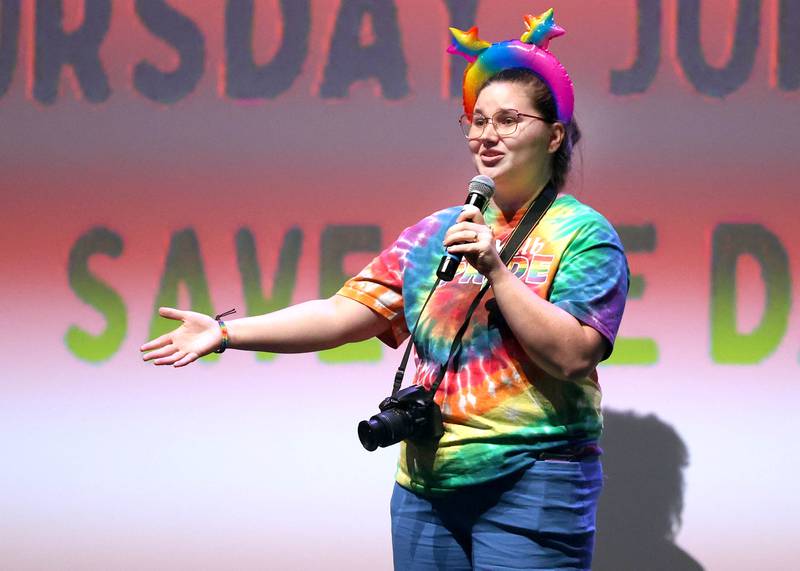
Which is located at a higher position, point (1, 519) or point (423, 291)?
point (423, 291)

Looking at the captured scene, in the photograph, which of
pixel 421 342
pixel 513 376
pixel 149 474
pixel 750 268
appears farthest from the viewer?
pixel 149 474

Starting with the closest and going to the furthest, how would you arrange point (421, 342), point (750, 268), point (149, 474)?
point (421, 342) < point (750, 268) < point (149, 474)

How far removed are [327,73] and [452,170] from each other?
0.45 m

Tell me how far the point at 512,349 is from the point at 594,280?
6.9 inches

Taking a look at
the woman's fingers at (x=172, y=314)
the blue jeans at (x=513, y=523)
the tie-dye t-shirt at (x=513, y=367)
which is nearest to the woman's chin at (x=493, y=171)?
the tie-dye t-shirt at (x=513, y=367)

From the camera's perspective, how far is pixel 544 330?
1.50 metres

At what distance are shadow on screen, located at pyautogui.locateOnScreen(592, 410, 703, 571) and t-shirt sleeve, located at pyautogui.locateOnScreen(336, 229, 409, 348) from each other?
1029 millimetres

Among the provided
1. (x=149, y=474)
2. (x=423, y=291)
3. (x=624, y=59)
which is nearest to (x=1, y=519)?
(x=149, y=474)

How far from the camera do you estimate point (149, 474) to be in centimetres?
289

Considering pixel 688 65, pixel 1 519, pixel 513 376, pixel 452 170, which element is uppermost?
pixel 688 65

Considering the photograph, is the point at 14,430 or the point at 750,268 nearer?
the point at 750,268

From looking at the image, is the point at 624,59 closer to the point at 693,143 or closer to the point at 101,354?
the point at 693,143

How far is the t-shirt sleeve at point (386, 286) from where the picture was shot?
6.17 feet

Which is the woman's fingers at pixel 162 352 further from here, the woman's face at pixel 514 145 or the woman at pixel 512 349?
the woman's face at pixel 514 145
